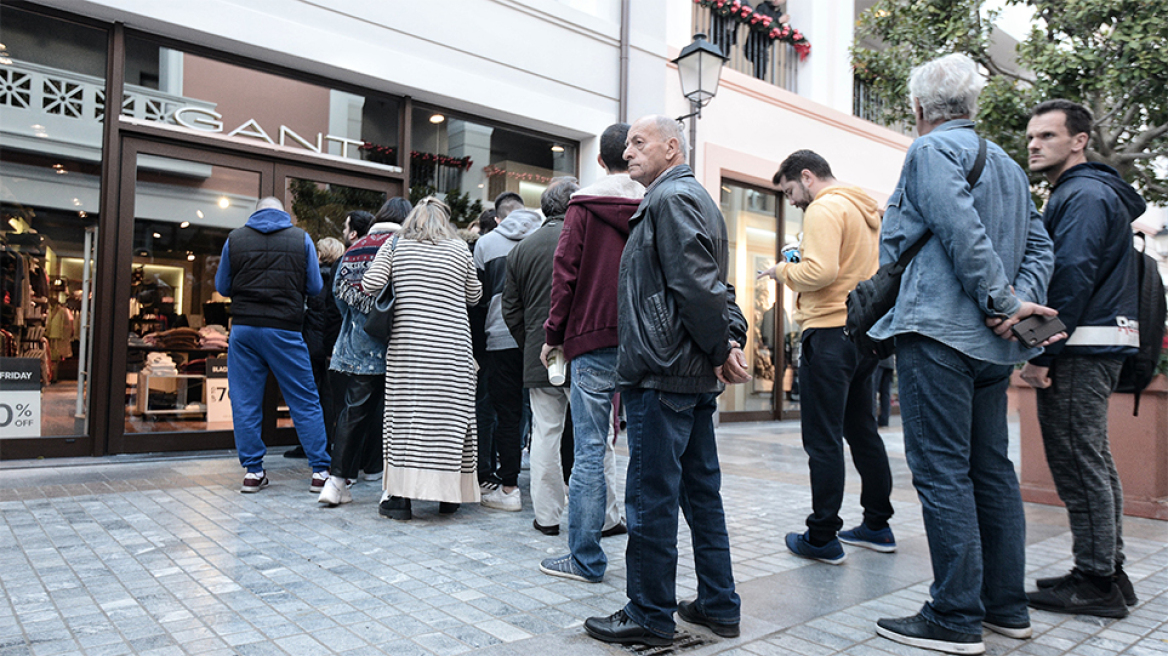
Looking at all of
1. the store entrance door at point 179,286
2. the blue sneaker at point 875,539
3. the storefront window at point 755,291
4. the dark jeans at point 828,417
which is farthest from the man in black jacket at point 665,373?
the storefront window at point 755,291

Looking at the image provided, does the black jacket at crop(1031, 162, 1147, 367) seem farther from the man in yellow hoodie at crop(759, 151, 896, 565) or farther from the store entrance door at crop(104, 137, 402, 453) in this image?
the store entrance door at crop(104, 137, 402, 453)

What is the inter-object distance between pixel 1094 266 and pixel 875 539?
1735 millimetres

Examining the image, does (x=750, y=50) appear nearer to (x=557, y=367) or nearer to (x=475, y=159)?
(x=475, y=159)

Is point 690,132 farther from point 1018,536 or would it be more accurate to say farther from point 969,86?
point 1018,536

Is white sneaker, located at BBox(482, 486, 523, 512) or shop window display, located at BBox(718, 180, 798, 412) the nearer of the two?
white sneaker, located at BBox(482, 486, 523, 512)

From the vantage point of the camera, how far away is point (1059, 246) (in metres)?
3.23

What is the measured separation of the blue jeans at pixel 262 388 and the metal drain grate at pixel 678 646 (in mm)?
3190

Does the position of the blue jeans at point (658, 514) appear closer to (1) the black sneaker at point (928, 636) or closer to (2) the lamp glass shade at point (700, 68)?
(1) the black sneaker at point (928, 636)

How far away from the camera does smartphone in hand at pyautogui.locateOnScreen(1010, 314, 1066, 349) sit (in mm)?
2654

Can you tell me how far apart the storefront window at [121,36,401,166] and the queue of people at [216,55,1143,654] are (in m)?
2.68

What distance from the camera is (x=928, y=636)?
2.73 m

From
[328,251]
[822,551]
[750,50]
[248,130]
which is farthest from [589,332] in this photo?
[750,50]

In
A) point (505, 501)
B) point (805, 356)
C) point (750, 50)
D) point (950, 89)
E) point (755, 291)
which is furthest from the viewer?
point (750, 50)

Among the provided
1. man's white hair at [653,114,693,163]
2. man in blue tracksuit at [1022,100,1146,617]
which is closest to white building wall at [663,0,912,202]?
man in blue tracksuit at [1022,100,1146,617]
